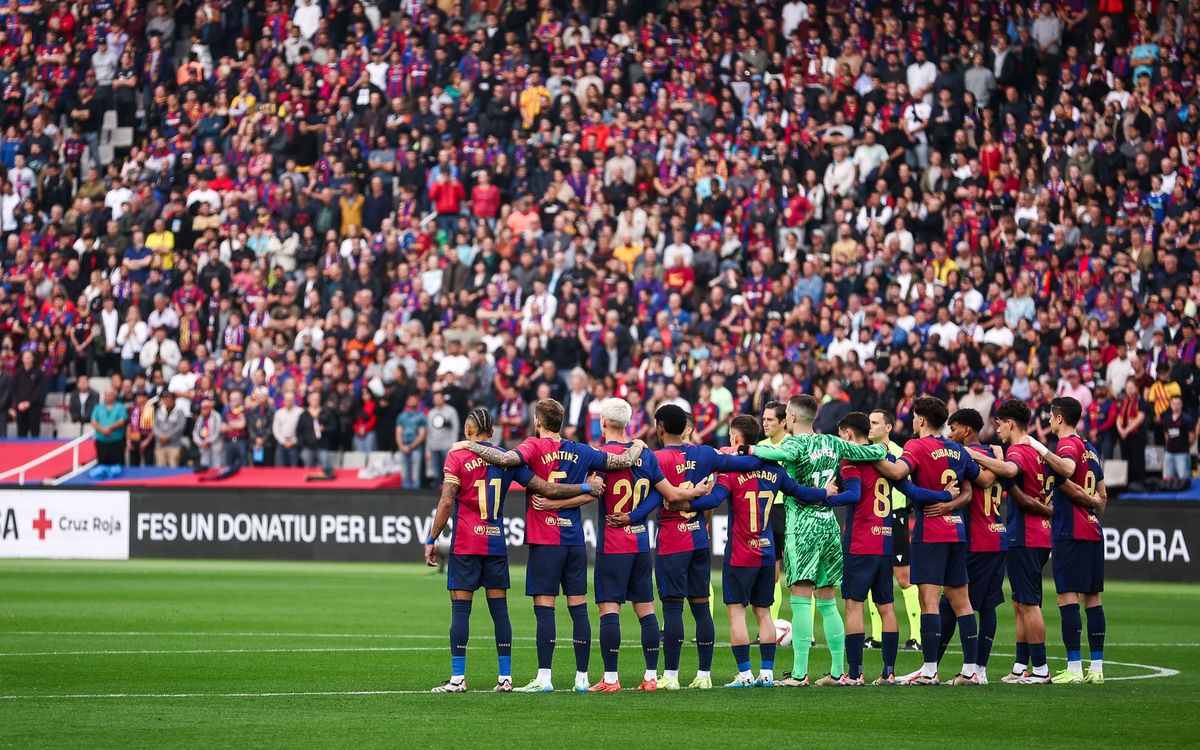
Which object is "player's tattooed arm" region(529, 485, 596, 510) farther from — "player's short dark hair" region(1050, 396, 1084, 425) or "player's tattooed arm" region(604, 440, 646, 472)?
"player's short dark hair" region(1050, 396, 1084, 425)

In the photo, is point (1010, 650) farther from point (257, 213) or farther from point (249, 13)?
point (249, 13)

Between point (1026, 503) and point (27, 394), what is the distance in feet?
86.8

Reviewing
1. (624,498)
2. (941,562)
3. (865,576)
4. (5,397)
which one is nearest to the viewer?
(624,498)

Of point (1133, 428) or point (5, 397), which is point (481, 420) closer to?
point (1133, 428)

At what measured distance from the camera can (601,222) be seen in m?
35.2

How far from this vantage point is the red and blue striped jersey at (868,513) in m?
14.3

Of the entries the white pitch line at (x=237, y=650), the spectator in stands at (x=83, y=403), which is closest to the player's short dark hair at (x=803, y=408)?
the white pitch line at (x=237, y=650)

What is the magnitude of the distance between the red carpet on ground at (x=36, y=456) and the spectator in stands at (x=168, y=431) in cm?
182

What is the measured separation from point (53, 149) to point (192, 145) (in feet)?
11.8

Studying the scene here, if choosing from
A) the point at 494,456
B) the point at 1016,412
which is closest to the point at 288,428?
the point at 494,456

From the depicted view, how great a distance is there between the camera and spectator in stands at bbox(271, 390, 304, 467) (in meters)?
33.7

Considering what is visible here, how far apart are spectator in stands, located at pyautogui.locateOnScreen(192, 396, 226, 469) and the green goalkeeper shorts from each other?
70.5 feet

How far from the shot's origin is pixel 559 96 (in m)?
37.6

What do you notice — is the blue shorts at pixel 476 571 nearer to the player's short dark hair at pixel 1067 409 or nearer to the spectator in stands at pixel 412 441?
the player's short dark hair at pixel 1067 409
